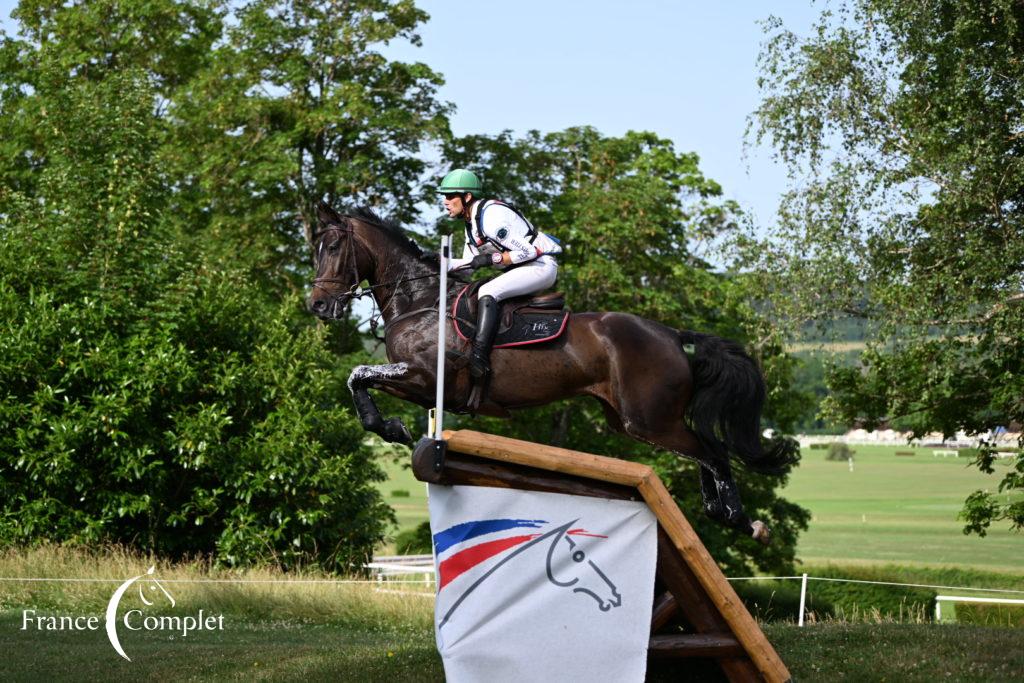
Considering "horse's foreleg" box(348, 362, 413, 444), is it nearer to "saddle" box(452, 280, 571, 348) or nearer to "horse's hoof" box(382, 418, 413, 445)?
"horse's hoof" box(382, 418, 413, 445)

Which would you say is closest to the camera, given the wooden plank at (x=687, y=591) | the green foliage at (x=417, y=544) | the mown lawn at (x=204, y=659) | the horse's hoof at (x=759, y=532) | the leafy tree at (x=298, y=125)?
A: the wooden plank at (x=687, y=591)

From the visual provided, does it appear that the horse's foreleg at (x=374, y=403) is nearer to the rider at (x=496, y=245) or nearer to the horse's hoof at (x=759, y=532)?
the rider at (x=496, y=245)

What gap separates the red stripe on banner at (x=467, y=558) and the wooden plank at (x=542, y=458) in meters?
0.37

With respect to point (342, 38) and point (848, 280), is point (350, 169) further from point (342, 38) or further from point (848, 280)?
point (848, 280)

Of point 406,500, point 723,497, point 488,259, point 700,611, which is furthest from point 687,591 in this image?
point 406,500

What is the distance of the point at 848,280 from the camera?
15.0 metres

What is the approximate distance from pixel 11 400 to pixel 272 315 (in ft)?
15.8

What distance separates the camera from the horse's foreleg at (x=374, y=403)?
19.7 ft

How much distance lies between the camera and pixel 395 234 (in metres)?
6.70

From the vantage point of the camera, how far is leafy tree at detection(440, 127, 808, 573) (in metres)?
21.9

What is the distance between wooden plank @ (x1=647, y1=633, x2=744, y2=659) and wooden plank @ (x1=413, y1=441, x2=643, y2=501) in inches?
29.9

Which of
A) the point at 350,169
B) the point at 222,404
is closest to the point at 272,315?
the point at 222,404

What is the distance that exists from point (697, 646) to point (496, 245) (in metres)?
2.40

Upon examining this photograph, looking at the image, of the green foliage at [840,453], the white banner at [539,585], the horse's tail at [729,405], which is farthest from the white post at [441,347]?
the green foliage at [840,453]
